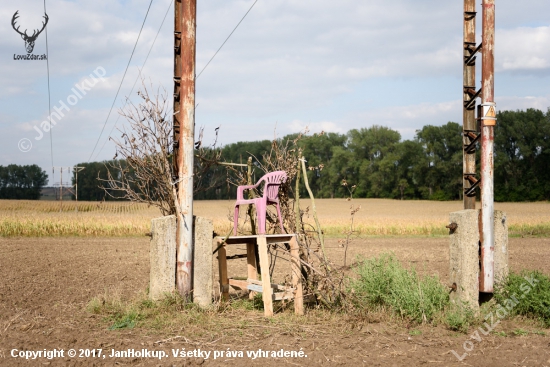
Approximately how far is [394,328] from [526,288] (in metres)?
2.00

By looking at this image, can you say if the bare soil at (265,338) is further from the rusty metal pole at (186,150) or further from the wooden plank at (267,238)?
the wooden plank at (267,238)

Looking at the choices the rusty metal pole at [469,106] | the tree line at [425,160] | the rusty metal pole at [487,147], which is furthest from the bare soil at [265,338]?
the tree line at [425,160]

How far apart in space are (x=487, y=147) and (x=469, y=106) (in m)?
0.74

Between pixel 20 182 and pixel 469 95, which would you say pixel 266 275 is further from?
pixel 20 182

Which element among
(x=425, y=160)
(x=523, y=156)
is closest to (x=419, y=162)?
(x=425, y=160)

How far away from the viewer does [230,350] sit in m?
5.85

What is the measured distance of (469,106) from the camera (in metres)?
7.83

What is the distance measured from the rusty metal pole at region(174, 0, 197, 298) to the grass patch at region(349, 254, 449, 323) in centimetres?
240

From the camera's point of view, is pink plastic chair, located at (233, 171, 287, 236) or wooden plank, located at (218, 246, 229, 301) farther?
wooden plank, located at (218, 246, 229, 301)

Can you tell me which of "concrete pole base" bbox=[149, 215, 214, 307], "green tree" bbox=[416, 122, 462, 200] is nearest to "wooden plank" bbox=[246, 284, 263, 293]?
"concrete pole base" bbox=[149, 215, 214, 307]

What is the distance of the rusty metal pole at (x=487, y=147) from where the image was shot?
7.39 m

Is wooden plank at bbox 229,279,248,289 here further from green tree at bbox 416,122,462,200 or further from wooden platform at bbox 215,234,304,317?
green tree at bbox 416,122,462,200

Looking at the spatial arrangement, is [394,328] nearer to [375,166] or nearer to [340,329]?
[340,329]

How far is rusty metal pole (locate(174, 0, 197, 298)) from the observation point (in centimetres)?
757
